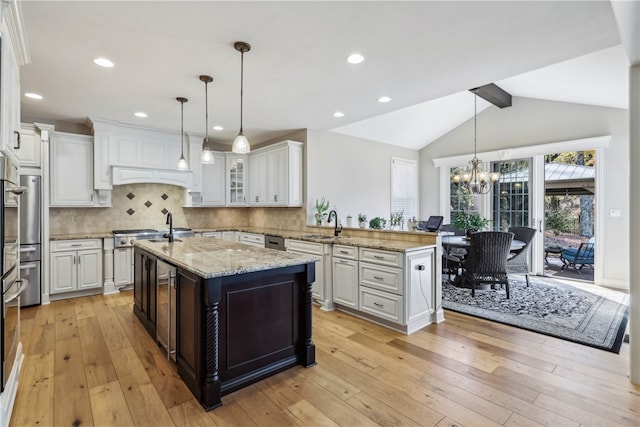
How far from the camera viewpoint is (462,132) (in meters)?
6.96

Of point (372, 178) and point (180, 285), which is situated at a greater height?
point (372, 178)

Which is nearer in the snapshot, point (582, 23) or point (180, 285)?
point (582, 23)

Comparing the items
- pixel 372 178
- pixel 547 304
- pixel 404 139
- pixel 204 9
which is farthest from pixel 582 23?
pixel 404 139

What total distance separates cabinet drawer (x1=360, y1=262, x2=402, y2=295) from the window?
3.58m

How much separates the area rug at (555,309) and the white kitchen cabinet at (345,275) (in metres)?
1.30

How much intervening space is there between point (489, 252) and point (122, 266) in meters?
5.19

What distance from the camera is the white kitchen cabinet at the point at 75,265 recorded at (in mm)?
4273

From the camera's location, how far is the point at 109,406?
2.04m

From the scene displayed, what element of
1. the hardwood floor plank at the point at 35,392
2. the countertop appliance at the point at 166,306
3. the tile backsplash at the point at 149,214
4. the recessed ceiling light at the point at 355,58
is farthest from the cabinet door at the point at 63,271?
the recessed ceiling light at the point at 355,58

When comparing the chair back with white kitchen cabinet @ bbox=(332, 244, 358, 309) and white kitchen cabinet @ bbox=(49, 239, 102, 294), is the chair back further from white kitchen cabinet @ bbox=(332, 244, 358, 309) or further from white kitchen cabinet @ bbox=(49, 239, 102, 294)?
white kitchen cabinet @ bbox=(49, 239, 102, 294)

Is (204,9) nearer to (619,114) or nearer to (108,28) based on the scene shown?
(108,28)

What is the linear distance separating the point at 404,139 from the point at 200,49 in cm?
514

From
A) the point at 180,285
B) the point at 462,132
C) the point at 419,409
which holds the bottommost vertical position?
the point at 419,409

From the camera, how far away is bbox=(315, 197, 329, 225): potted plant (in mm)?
5147
